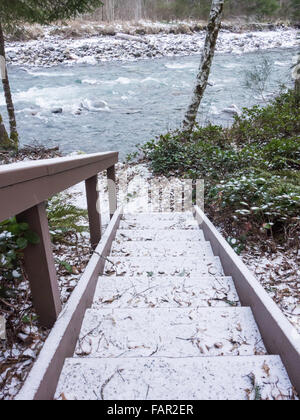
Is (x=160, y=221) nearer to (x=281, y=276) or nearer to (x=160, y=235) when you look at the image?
(x=160, y=235)

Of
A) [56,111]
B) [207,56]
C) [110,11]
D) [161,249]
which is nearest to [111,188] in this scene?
[161,249]

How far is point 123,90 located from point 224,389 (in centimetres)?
1188

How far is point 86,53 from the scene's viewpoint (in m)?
16.3

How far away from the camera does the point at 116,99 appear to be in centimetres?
1075

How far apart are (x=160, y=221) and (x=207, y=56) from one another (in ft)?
13.1

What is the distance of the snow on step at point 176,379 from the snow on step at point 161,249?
4.70ft

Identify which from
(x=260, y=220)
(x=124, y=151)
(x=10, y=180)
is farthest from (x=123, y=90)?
(x=10, y=180)

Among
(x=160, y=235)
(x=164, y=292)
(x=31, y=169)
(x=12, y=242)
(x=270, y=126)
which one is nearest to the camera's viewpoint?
(x=31, y=169)

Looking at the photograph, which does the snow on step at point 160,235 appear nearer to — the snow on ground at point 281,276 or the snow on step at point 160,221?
the snow on step at point 160,221

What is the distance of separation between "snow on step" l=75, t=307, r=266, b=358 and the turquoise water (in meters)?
5.80

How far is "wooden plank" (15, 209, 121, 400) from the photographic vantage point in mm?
974

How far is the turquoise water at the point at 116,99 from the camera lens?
26.5 ft

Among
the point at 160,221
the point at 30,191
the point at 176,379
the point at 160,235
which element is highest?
the point at 30,191

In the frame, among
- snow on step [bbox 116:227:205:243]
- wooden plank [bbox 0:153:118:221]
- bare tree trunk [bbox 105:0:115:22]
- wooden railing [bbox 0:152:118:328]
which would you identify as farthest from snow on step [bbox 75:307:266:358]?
bare tree trunk [bbox 105:0:115:22]
